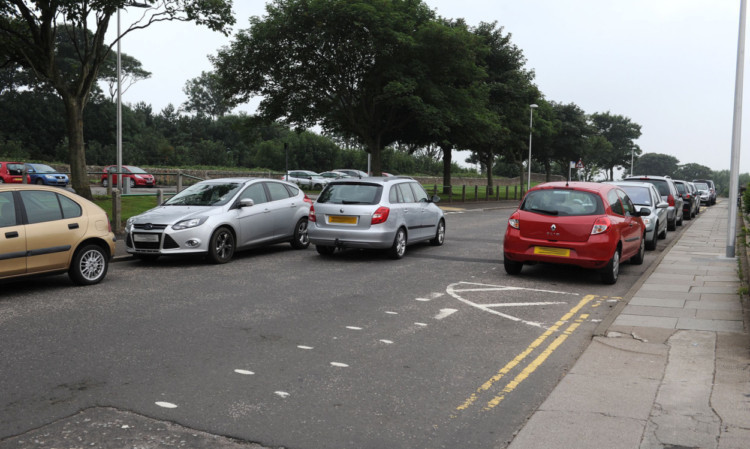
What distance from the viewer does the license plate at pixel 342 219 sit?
1186cm

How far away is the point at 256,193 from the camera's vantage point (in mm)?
12438

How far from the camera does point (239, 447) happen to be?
12.4ft

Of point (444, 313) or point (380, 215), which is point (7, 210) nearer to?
point (444, 313)

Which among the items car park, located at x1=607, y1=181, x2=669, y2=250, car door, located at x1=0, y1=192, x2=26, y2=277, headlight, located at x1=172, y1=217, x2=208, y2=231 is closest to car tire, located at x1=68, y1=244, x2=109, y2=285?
car door, located at x1=0, y1=192, x2=26, y2=277

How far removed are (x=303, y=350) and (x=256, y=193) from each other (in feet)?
23.0

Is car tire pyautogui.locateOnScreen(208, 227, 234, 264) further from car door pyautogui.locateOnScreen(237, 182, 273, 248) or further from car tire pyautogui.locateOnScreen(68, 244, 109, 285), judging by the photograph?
car tire pyautogui.locateOnScreen(68, 244, 109, 285)

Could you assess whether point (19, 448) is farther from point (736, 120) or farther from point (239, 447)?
point (736, 120)

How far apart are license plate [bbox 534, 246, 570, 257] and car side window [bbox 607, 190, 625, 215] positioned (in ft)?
3.91

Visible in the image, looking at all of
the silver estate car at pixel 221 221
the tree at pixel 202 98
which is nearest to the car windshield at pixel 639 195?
the silver estate car at pixel 221 221

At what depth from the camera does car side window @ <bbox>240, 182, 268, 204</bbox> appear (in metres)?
12.2

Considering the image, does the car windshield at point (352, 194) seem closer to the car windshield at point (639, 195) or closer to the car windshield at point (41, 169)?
the car windshield at point (639, 195)

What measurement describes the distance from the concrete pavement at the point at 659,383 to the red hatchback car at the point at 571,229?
89 centimetres

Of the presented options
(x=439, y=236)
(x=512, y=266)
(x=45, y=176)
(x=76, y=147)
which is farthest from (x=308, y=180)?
(x=512, y=266)

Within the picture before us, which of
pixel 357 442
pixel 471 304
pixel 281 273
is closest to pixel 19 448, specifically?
A: pixel 357 442
